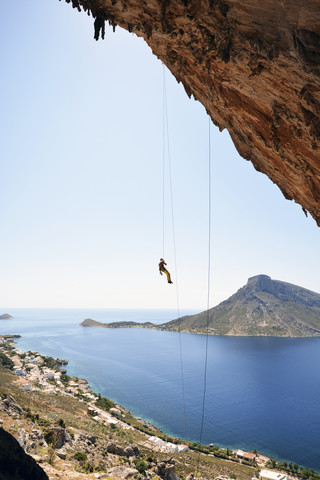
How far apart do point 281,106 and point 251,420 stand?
67773 mm

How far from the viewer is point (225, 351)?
12938 centimetres

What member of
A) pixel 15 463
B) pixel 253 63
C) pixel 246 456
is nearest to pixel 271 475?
pixel 246 456

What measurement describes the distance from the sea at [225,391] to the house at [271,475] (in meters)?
10.1

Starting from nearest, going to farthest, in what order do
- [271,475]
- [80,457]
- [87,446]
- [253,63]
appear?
1. [253,63]
2. [80,457]
3. [87,446]
4. [271,475]

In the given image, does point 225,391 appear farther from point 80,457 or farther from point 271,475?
point 80,457

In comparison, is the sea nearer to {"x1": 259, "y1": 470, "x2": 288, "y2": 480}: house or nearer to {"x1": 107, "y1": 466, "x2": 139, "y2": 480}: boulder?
{"x1": 259, "y1": 470, "x2": 288, "y2": 480}: house

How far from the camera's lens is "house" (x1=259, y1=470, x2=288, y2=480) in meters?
32.9

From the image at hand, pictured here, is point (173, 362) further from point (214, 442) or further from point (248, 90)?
point (248, 90)

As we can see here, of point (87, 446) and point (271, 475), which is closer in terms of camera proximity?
point (87, 446)

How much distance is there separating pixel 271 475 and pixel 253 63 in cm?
4824

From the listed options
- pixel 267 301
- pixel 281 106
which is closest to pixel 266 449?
pixel 281 106

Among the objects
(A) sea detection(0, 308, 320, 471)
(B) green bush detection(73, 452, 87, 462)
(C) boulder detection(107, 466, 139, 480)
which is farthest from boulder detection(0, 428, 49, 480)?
(A) sea detection(0, 308, 320, 471)

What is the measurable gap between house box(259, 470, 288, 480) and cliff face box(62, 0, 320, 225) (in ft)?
132

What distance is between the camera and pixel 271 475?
33.8 meters
